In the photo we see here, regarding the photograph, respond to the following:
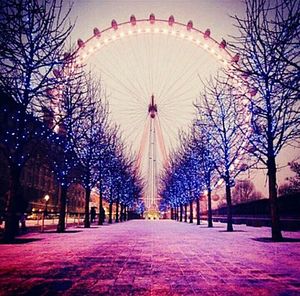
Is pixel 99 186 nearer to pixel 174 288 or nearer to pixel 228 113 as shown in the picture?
pixel 228 113

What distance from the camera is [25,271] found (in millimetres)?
6551

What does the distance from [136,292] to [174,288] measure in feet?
2.05

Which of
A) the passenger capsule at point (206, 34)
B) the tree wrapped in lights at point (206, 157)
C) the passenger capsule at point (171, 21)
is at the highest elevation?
the passenger capsule at point (171, 21)

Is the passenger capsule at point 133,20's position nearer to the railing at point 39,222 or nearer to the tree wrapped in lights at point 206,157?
the tree wrapped in lights at point 206,157

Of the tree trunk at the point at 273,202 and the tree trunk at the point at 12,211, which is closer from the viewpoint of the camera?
the tree trunk at the point at 12,211

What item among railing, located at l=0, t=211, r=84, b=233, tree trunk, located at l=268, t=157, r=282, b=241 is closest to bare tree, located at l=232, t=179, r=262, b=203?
railing, located at l=0, t=211, r=84, b=233

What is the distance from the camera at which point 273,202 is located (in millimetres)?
14594

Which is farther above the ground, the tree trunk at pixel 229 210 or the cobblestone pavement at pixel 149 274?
the tree trunk at pixel 229 210

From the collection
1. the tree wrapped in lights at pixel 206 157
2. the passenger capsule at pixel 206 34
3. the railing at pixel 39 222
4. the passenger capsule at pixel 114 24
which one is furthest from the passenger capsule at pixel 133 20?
the railing at pixel 39 222

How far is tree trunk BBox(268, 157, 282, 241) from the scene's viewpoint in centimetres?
1420

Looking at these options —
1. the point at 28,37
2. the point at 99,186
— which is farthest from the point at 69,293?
the point at 99,186

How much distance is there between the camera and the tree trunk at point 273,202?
14.2 m

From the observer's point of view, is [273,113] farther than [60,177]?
No

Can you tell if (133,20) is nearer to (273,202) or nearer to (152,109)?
(152,109)
